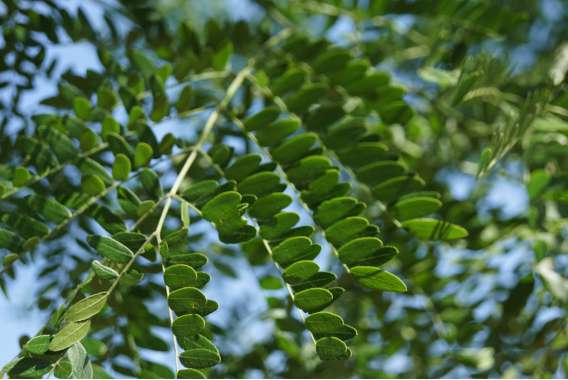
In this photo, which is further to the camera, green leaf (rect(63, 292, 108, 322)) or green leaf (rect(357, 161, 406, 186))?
green leaf (rect(357, 161, 406, 186))

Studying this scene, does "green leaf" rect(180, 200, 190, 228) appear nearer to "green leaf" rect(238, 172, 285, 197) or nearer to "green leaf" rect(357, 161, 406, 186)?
"green leaf" rect(238, 172, 285, 197)

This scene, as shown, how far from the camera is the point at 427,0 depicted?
1159mm

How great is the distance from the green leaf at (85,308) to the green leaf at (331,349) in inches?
8.5

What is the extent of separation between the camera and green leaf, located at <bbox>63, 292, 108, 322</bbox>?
0.66m

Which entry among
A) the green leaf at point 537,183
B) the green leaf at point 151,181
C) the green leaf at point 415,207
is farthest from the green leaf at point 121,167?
the green leaf at point 537,183

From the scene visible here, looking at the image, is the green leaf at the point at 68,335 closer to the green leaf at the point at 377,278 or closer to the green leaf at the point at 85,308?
the green leaf at the point at 85,308

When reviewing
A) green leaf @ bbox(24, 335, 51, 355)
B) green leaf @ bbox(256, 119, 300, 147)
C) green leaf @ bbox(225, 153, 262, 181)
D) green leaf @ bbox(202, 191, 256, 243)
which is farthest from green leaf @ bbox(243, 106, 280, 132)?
green leaf @ bbox(24, 335, 51, 355)

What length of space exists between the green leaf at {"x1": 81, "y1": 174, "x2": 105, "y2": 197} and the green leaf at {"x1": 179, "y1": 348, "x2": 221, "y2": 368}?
0.26m

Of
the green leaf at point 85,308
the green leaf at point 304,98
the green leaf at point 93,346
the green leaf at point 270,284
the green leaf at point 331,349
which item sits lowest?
the green leaf at point 270,284

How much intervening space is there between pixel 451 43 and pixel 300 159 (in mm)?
469

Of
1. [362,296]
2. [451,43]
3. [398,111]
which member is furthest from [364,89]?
[362,296]

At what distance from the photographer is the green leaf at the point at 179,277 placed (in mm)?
691

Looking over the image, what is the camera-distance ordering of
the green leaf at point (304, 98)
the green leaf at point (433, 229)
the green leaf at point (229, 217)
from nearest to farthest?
1. the green leaf at point (229, 217)
2. the green leaf at point (433, 229)
3. the green leaf at point (304, 98)

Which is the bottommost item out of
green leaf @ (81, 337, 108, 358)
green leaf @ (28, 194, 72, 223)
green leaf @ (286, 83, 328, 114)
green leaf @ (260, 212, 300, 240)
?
green leaf @ (81, 337, 108, 358)
